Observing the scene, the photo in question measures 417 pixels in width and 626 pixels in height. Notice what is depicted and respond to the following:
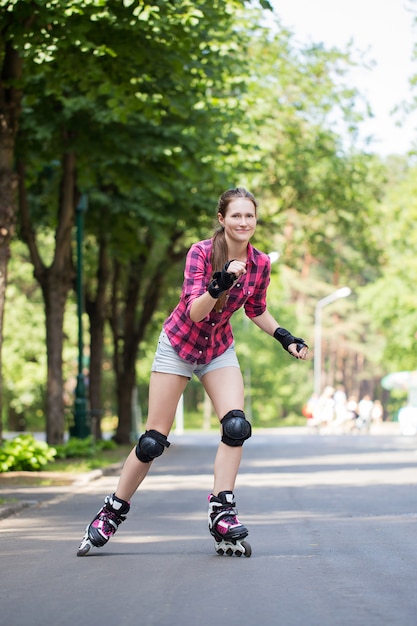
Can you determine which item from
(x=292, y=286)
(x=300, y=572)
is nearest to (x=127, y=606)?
(x=300, y=572)

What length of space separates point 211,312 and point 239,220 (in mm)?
507

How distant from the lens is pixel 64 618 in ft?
18.2

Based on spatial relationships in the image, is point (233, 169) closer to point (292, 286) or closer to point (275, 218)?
point (275, 218)

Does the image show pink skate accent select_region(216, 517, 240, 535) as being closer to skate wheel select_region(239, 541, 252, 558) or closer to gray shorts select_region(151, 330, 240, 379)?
skate wheel select_region(239, 541, 252, 558)

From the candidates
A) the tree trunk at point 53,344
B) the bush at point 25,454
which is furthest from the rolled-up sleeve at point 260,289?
the tree trunk at point 53,344

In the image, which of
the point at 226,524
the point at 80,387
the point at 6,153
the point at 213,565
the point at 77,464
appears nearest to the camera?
the point at 213,565

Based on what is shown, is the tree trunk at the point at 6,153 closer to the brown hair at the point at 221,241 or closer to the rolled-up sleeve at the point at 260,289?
the rolled-up sleeve at the point at 260,289

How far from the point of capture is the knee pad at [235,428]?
734 cm

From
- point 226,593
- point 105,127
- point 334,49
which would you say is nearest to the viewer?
point 226,593

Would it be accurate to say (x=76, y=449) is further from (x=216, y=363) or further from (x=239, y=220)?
(x=239, y=220)

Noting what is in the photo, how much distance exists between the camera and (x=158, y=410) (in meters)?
7.46

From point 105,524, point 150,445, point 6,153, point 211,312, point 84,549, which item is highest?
point 6,153

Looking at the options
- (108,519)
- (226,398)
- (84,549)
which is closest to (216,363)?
(226,398)

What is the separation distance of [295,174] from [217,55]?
12.3 m
